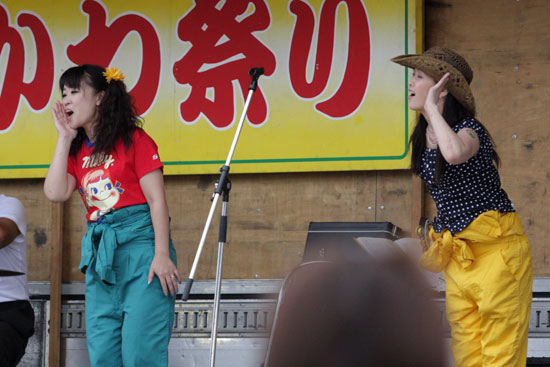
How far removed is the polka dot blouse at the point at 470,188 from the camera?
251 cm

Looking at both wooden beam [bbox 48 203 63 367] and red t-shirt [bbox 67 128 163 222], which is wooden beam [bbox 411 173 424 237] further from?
wooden beam [bbox 48 203 63 367]

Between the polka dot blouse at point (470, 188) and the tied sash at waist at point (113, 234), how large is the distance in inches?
38.4

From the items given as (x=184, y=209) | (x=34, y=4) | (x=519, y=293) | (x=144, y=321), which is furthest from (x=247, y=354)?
(x=34, y=4)

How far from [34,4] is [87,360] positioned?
1.95 m

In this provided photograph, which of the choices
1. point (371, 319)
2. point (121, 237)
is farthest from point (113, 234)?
point (371, 319)

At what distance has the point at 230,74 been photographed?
4.12 meters

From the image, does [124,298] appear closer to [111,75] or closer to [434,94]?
[111,75]

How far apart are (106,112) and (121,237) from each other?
47 cm

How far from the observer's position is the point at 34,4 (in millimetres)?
4352

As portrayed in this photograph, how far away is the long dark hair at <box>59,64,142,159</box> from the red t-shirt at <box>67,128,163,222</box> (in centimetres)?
3

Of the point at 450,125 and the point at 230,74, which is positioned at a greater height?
the point at 230,74

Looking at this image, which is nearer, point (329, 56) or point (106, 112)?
point (106, 112)

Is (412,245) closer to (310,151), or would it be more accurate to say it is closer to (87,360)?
(310,151)

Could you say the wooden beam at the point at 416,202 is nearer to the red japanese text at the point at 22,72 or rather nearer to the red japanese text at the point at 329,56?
the red japanese text at the point at 329,56
